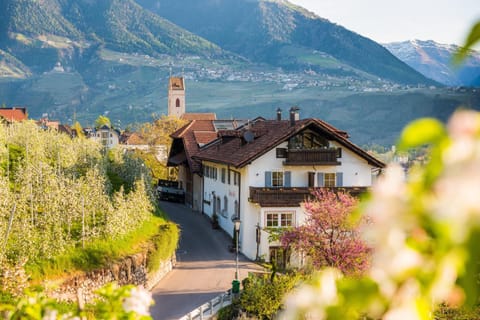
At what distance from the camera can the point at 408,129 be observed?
5.40 ft

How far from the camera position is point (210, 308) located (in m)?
22.4

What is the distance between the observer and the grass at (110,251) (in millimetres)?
20094

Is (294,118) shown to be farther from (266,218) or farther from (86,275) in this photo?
(86,275)

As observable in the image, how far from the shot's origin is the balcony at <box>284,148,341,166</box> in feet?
110

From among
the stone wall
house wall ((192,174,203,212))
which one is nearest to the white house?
the stone wall

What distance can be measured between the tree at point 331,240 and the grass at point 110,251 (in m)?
5.07

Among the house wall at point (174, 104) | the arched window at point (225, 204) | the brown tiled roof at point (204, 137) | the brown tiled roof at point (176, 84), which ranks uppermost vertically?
the brown tiled roof at point (176, 84)

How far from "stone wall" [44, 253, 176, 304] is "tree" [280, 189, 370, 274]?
541cm

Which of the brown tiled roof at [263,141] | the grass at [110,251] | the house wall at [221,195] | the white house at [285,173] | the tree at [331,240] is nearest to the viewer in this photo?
the grass at [110,251]

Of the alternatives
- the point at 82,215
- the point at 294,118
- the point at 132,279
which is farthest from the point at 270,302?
the point at 294,118

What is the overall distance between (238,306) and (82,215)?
628cm

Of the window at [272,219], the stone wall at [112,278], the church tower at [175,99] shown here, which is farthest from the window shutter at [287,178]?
the church tower at [175,99]

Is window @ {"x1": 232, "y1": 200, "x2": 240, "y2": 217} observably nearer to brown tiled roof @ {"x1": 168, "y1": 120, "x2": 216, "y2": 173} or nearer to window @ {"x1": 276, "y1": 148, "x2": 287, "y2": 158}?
window @ {"x1": 276, "y1": 148, "x2": 287, "y2": 158}

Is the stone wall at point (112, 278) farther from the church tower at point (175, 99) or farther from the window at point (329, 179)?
the church tower at point (175, 99)
